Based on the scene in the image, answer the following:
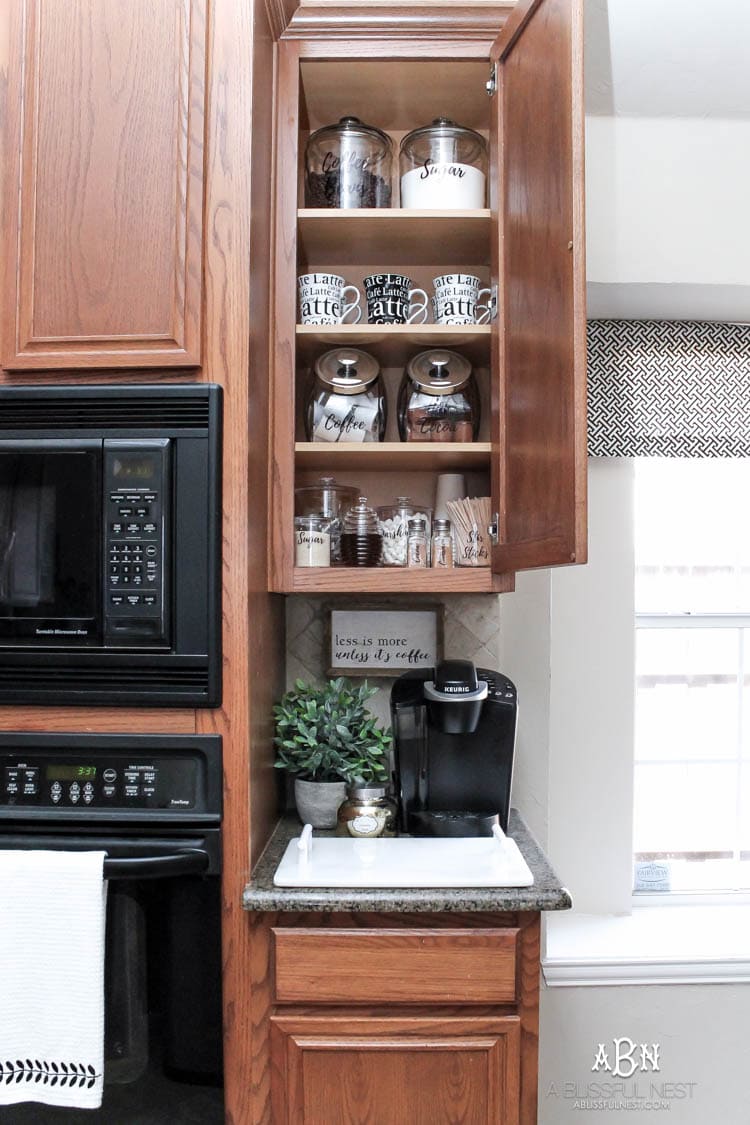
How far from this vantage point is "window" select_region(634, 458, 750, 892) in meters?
2.22

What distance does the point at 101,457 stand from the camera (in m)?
1.34

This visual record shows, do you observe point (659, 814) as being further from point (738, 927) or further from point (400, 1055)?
point (400, 1055)

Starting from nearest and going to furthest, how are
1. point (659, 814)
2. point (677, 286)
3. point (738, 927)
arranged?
point (677, 286), point (738, 927), point (659, 814)

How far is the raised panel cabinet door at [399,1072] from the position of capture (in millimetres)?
1307

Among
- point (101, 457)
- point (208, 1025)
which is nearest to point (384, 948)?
point (208, 1025)

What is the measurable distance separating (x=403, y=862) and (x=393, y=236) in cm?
125

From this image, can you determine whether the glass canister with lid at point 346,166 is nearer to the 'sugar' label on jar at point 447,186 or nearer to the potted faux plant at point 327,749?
the 'sugar' label on jar at point 447,186

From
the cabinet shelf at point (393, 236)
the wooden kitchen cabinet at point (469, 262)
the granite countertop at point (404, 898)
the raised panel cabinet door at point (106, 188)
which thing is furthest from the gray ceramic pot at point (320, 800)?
the cabinet shelf at point (393, 236)

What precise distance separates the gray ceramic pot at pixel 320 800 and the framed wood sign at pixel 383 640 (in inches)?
14.5

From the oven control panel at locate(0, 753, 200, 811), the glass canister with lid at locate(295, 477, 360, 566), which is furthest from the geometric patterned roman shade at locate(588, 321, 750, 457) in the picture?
the oven control panel at locate(0, 753, 200, 811)

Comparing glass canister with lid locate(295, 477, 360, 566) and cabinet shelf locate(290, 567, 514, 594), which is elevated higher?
glass canister with lid locate(295, 477, 360, 566)

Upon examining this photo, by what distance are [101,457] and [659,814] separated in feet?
5.64

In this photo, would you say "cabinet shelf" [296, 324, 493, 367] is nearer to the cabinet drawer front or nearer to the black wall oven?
the black wall oven

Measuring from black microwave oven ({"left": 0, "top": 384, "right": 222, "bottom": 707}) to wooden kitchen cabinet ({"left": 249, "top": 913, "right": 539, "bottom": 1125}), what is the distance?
45 centimetres
